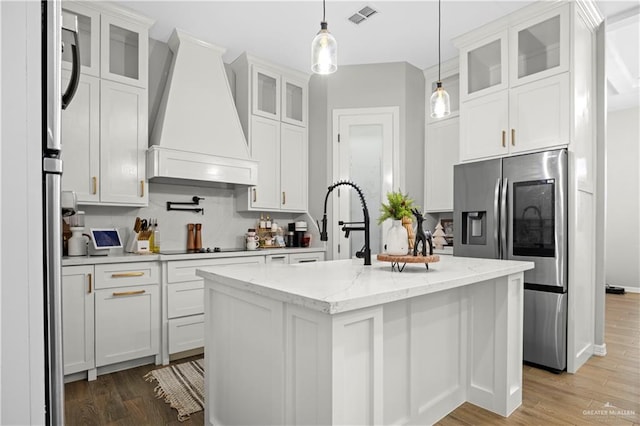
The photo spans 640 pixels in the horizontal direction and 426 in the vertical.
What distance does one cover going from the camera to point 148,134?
3521 mm

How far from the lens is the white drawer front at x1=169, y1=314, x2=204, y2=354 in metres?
3.04

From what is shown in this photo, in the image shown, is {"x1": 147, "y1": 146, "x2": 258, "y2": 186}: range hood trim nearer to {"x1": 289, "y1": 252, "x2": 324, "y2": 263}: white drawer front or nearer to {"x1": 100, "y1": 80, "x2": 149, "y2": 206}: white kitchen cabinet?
{"x1": 100, "y1": 80, "x2": 149, "y2": 206}: white kitchen cabinet

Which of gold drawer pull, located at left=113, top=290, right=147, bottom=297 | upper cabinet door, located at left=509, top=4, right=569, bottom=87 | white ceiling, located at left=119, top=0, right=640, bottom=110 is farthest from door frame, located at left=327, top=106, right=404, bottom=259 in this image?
gold drawer pull, located at left=113, top=290, right=147, bottom=297

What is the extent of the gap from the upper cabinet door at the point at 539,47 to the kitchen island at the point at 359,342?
173cm

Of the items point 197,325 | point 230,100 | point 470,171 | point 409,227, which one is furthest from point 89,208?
point 470,171

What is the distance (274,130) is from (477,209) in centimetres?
232

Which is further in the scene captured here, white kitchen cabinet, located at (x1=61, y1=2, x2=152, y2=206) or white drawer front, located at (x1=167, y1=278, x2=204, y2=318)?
white drawer front, located at (x1=167, y1=278, x2=204, y2=318)

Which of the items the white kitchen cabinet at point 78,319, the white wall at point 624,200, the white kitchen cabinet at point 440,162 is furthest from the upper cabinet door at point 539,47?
the white wall at point 624,200

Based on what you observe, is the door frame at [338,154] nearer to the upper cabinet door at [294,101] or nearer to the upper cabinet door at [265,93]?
the upper cabinet door at [294,101]

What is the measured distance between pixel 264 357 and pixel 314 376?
0.31 meters

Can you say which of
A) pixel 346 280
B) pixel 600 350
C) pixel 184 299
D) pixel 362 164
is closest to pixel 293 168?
pixel 362 164

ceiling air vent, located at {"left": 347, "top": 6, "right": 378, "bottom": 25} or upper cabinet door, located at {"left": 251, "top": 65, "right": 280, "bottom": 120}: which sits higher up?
ceiling air vent, located at {"left": 347, "top": 6, "right": 378, "bottom": 25}

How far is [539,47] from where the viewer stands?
10.0 feet

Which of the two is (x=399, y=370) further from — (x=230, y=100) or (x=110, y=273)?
(x=230, y=100)
